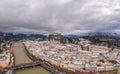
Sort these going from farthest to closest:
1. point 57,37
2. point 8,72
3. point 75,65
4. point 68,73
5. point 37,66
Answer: point 57,37 < point 37,66 < point 75,65 < point 68,73 < point 8,72

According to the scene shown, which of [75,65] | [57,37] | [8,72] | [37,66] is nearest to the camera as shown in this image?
[8,72]

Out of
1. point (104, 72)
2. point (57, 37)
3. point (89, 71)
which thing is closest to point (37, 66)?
point (89, 71)

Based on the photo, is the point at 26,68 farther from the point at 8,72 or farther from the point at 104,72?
the point at 104,72

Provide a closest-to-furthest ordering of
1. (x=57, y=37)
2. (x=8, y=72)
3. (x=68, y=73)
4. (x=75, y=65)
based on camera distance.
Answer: (x=8, y=72) → (x=68, y=73) → (x=75, y=65) → (x=57, y=37)

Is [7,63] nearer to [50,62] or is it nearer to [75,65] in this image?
[50,62]

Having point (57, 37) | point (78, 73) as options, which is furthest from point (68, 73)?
point (57, 37)

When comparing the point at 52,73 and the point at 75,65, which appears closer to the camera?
the point at 52,73

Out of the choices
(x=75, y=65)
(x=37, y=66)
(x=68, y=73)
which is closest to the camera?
(x=68, y=73)

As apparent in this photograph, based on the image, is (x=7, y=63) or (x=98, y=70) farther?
(x=7, y=63)
